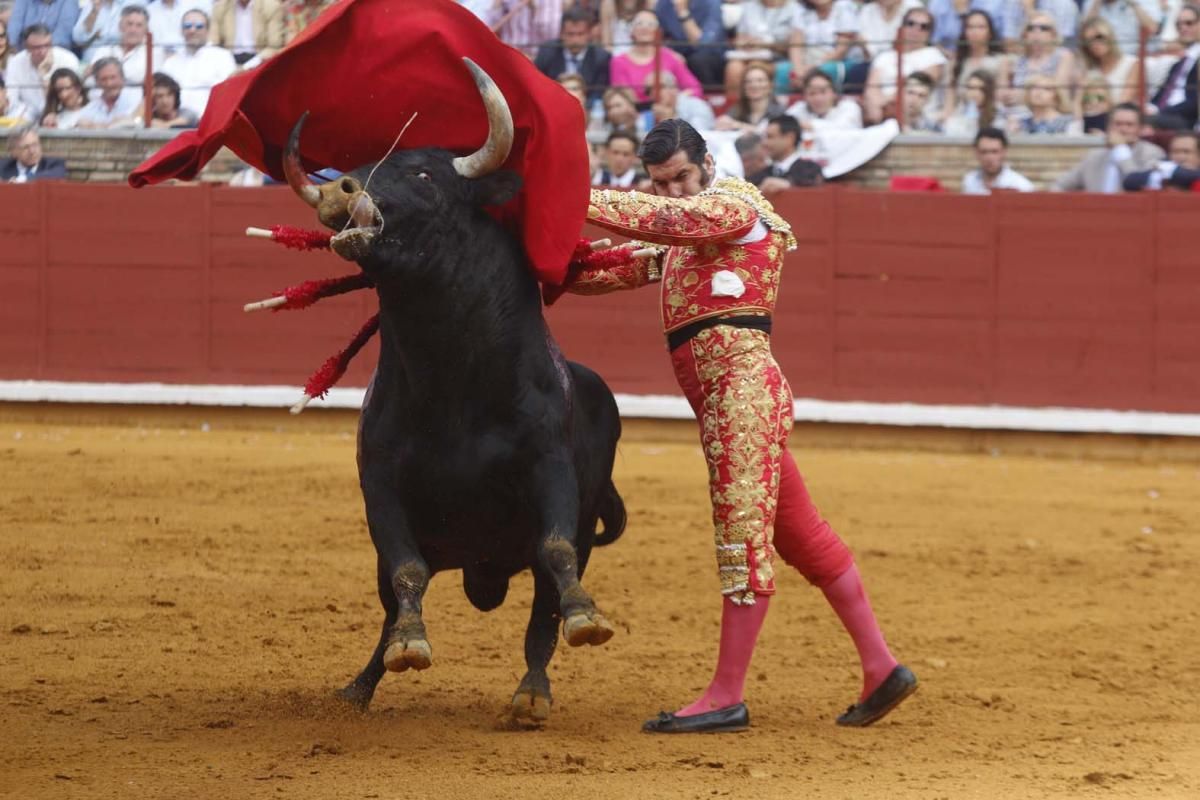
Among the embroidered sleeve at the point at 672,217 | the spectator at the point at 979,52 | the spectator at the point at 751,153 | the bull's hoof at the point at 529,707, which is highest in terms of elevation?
the embroidered sleeve at the point at 672,217

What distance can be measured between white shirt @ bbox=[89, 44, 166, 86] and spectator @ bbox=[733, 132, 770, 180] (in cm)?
377

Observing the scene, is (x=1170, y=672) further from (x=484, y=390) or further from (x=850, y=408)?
(x=850, y=408)

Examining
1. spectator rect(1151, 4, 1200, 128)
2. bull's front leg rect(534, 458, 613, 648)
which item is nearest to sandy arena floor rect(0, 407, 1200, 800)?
bull's front leg rect(534, 458, 613, 648)

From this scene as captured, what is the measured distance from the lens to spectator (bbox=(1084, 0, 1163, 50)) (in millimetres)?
9836

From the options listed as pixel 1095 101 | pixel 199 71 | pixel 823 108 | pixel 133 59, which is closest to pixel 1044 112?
pixel 1095 101

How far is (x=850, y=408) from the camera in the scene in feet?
34.2

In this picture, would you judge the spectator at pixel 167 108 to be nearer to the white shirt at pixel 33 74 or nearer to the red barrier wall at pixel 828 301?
the red barrier wall at pixel 828 301

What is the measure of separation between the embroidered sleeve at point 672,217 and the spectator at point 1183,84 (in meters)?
6.00

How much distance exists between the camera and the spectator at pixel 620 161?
9.98 m

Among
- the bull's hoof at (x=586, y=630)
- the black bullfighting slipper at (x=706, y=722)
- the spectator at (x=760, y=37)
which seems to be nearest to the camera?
the bull's hoof at (x=586, y=630)

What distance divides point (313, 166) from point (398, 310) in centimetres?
47

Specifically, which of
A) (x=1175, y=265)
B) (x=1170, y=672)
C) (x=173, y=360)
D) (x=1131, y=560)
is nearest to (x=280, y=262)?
(x=173, y=360)

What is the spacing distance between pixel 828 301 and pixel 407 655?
6.99 metres

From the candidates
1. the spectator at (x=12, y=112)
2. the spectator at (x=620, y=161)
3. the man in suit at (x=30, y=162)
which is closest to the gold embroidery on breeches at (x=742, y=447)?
the spectator at (x=620, y=161)
